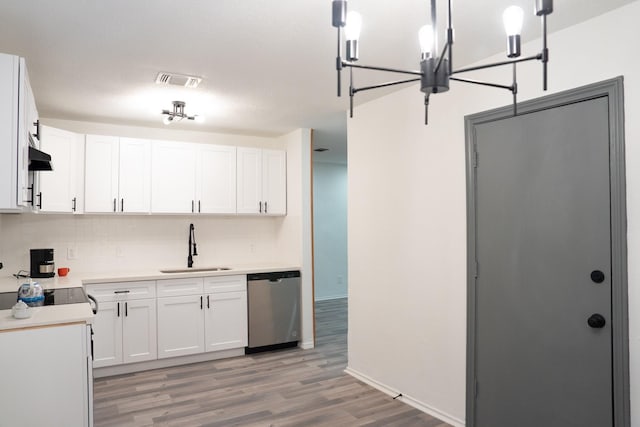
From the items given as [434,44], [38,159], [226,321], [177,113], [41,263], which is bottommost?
[226,321]

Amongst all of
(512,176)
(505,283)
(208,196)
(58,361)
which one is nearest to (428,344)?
(505,283)

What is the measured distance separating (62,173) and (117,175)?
0.49 meters

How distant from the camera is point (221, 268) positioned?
5184 mm

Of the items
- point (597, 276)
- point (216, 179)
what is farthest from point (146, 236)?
point (597, 276)

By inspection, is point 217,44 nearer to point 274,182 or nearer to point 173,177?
point 173,177

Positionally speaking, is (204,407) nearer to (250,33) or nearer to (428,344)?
(428,344)

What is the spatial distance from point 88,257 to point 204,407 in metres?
2.13

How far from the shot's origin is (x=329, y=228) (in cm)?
802

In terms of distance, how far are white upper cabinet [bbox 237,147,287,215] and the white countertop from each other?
67 centimetres

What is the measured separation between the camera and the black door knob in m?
2.31

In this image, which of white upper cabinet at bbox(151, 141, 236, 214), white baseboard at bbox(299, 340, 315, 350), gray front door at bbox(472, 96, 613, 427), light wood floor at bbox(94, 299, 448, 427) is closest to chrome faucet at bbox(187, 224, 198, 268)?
white upper cabinet at bbox(151, 141, 236, 214)

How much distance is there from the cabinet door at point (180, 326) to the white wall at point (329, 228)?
3.49 metres

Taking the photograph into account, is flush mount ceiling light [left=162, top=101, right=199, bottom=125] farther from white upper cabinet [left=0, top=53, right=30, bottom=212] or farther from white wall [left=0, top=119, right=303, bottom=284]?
white upper cabinet [left=0, top=53, right=30, bottom=212]

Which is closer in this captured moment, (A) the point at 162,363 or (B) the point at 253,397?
(B) the point at 253,397
